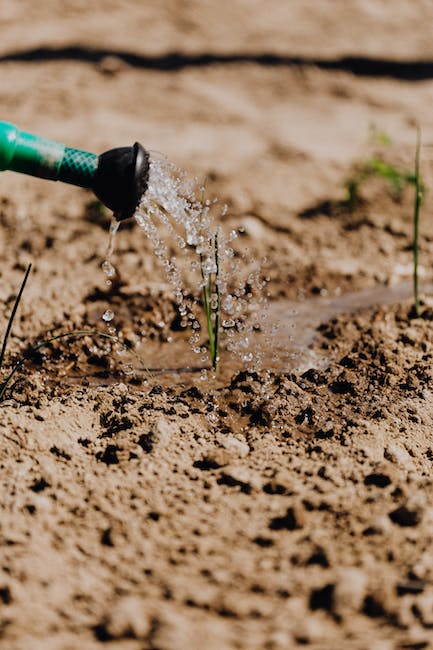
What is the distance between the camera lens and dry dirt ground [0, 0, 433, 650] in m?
1.57

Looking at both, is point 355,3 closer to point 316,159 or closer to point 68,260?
point 316,159

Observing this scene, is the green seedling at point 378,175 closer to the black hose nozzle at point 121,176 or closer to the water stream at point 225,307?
the water stream at point 225,307

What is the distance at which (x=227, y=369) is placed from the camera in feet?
8.38

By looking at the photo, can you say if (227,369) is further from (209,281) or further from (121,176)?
(121,176)

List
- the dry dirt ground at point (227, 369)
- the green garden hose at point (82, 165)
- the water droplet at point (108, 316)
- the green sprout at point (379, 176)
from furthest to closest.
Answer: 1. the green sprout at point (379, 176)
2. the water droplet at point (108, 316)
3. the green garden hose at point (82, 165)
4. the dry dirt ground at point (227, 369)

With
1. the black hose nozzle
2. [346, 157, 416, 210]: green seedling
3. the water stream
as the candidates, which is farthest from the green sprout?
the black hose nozzle

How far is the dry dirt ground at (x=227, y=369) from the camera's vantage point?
1572mm

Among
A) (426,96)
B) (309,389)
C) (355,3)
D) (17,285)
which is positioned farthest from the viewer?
(355,3)

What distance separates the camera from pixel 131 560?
1.68 m

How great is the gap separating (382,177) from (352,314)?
41.1 inches

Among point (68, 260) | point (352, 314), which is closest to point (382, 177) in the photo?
point (352, 314)

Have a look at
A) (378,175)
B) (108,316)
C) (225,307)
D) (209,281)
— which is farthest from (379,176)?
(108,316)

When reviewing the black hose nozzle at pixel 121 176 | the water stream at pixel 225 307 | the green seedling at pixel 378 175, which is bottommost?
the water stream at pixel 225 307

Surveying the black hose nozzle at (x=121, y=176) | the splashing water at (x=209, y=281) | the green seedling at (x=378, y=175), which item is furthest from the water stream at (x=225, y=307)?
the green seedling at (x=378, y=175)
